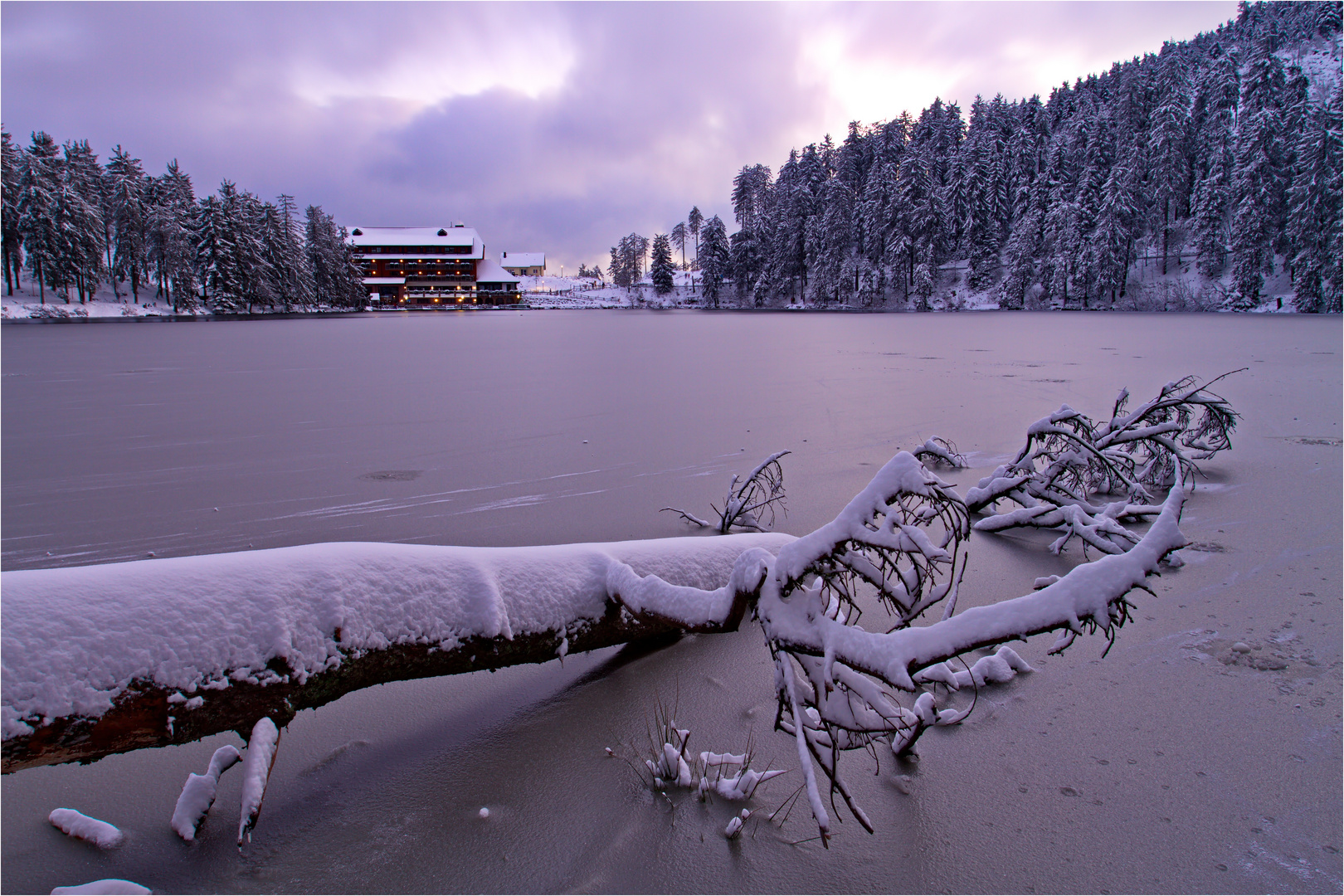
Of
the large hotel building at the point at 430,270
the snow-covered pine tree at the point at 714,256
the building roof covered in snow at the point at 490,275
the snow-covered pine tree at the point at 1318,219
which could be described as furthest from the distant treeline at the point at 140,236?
the snow-covered pine tree at the point at 1318,219

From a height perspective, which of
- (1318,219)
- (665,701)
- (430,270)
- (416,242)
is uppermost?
(416,242)

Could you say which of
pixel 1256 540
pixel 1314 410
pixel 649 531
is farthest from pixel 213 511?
pixel 1314 410

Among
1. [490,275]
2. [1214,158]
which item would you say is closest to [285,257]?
[490,275]

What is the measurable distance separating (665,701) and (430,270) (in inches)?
4159

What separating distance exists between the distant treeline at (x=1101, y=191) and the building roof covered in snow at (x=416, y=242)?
47814 millimetres

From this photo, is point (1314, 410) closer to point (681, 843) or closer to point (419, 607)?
point (681, 843)

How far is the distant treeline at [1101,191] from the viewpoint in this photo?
41.8m

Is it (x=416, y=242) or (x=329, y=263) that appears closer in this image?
(x=329, y=263)

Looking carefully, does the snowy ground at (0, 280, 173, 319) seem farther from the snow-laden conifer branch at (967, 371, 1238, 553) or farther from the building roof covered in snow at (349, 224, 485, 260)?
the snow-laden conifer branch at (967, 371, 1238, 553)

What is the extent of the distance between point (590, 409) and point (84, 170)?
7138 centimetres

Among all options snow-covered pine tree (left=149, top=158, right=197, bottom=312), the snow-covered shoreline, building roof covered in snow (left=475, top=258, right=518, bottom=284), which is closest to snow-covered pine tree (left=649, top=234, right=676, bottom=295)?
the snow-covered shoreline

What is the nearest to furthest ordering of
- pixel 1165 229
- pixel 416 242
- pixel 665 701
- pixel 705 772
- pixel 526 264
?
pixel 705 772
pixel 665 701
pixel 1165 229
pixel 416 242
pixel 526 264

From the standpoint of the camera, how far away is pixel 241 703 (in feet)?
7.48

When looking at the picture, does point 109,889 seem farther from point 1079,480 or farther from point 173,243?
point 173,243
